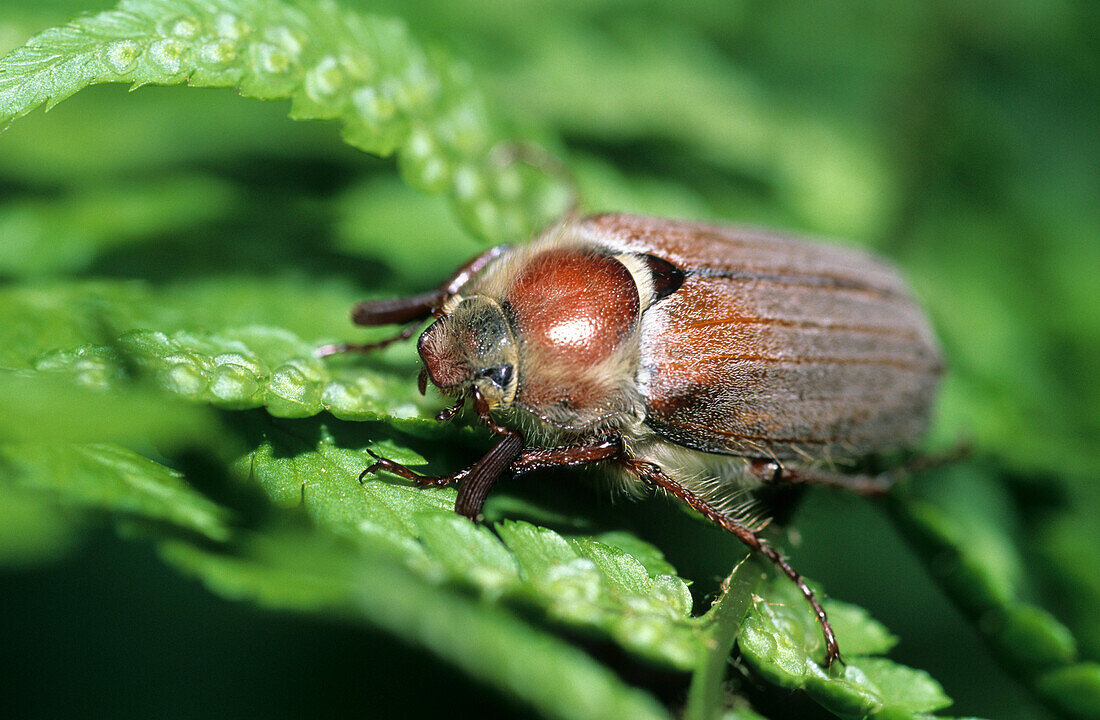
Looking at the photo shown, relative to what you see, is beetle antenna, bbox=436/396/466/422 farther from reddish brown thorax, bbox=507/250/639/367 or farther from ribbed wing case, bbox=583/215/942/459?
ribbed wing case, bbox=583/215/942/459

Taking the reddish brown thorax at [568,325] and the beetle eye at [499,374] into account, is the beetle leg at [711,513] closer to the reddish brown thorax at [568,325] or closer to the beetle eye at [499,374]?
the reddish brown thorax at [568,325]

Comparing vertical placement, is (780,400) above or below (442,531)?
above

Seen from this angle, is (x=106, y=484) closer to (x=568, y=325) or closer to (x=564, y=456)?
(x=564, y=456)

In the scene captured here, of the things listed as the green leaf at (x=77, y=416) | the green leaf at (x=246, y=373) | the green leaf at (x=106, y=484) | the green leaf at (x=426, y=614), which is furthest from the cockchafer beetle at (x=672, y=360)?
the green leaf at (x=77, y=416)

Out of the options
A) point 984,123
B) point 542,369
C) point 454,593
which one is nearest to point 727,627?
point 454,593

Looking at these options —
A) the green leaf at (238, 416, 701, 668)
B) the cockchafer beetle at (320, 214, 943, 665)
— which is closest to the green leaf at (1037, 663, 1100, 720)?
the cockchafer beetle at (320, 214, 943, 665)

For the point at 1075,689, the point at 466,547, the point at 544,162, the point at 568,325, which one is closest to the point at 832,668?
the point at 1075,689

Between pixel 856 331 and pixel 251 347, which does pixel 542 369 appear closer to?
pixel 251 347
